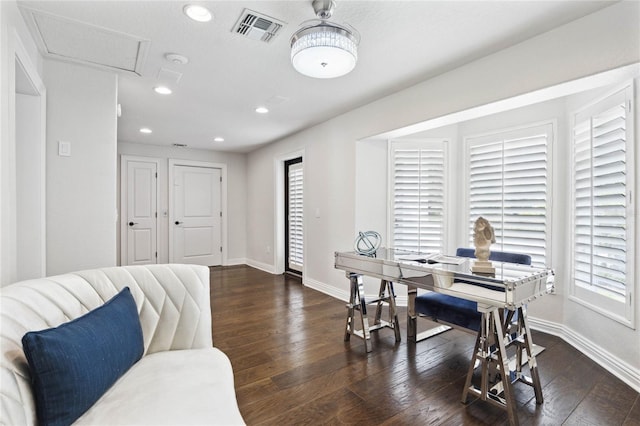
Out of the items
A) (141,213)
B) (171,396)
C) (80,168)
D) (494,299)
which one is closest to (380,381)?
(494,299)

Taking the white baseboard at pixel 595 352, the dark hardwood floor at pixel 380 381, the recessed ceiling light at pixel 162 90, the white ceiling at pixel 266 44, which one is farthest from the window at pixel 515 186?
the recessed ceiling light at pixel 162 90

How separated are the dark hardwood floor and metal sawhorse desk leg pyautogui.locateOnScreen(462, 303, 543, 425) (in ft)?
0.27

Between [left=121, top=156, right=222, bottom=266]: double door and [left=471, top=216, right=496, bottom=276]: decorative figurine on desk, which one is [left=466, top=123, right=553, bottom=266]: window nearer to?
[left=471, top=216, right=496, bottom=276]: decorative figurine on desk

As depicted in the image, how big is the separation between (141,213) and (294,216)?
2893mm

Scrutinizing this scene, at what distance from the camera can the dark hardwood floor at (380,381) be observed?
1796 mm

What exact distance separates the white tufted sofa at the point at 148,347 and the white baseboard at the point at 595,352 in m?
2.60

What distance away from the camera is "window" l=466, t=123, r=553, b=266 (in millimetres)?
3057

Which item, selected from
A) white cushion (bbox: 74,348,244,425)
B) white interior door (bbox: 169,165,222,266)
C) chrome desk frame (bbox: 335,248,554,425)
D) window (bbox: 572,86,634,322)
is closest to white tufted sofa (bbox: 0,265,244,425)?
white cushion (bbox: 74,348,244,425)

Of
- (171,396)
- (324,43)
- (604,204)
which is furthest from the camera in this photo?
(604,204)

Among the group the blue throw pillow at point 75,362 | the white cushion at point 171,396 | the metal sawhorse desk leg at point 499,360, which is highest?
the blue throw pillow at point 75,362

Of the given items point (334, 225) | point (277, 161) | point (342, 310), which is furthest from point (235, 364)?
point (277, 161)

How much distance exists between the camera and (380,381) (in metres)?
2.15

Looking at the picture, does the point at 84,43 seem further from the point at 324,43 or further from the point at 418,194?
the point at 418,194

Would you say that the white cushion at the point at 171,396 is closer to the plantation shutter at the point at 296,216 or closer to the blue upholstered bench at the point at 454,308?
the blue upholstered bench at the point at 454,308
